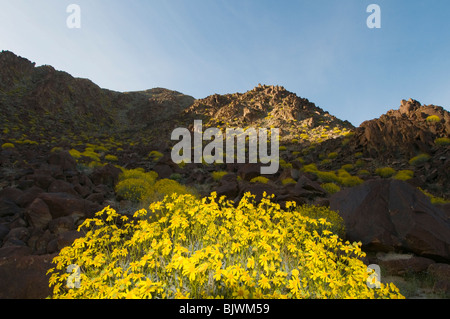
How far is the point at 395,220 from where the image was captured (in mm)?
6633

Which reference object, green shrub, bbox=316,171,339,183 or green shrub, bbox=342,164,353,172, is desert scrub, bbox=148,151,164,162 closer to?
green shrub, bbox=316,171,339,183

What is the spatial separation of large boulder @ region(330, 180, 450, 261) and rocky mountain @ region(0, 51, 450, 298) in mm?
26

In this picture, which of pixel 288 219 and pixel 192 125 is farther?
pixel 192 125

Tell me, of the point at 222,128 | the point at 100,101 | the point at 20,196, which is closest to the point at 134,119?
the point at 100,101

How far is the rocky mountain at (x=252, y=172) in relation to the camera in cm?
598

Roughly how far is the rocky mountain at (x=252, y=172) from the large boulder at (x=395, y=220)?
26 millimetres

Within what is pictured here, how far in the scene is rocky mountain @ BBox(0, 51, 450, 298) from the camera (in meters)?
5.98

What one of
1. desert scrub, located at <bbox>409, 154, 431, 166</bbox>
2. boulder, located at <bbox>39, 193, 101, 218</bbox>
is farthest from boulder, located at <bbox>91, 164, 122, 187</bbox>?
desert scrub, located at <bbox>409, 154, 431, 166</bbox>

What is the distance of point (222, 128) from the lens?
134ft

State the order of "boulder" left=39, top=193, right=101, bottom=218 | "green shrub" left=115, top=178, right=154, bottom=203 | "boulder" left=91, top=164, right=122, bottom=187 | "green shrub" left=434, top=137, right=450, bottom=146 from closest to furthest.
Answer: "boulder" left=39, top=193, right=101, bottom=218
"green shrub" left=115, top=178, right=154, bottom=203
"boulder" left=91, top=164, right=122, bottom=187
"green shrub" left=434, top=137, right=450, bottom=146

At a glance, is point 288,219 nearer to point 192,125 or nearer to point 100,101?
point 192,125

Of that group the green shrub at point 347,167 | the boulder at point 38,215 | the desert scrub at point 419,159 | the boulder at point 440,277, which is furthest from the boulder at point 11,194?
the desert scrub at point 419,159
